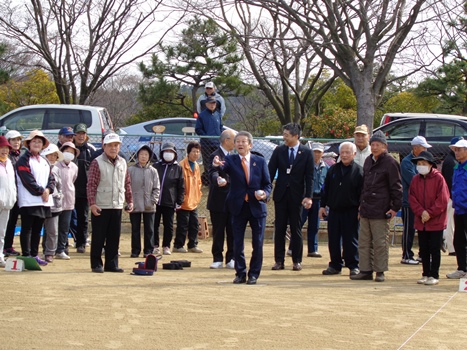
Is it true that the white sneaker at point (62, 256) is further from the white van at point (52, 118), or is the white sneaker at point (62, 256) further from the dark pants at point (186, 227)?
the white van at point (52, 118)

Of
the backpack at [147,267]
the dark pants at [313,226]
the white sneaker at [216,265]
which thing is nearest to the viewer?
the backpack at [147,267]

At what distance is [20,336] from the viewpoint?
6.55m

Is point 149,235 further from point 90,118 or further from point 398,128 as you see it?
point 398,128

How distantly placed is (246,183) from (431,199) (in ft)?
7.97

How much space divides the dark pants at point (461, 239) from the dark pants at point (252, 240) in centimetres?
268

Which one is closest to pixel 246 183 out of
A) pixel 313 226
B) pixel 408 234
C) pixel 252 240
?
pixel 252 240

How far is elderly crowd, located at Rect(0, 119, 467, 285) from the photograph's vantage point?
9.73 m

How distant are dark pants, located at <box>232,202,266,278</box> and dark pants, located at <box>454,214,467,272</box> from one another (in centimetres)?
268

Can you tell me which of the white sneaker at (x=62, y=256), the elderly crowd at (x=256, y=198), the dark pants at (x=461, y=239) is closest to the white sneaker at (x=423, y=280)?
the elderly crowd at (x=256, y=198)

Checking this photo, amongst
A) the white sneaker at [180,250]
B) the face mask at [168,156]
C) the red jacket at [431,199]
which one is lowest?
the white sneaker at [180,250]

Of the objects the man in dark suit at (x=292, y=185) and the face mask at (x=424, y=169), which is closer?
the face mask at (x=424, y=169)

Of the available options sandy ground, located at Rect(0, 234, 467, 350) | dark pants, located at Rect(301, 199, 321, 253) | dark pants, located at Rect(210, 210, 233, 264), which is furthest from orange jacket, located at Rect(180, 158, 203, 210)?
sandy ground, located at Rect(0, 234, 467, 350)

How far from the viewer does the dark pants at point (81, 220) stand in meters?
12.6

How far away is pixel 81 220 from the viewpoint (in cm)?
1260
